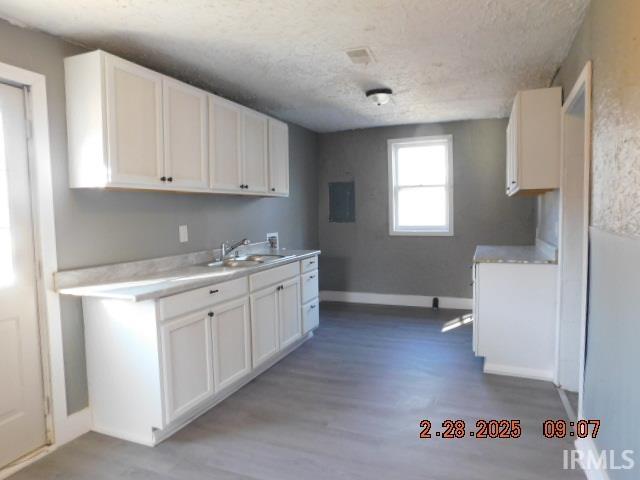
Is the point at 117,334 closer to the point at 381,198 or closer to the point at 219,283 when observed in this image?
the point at 219,283

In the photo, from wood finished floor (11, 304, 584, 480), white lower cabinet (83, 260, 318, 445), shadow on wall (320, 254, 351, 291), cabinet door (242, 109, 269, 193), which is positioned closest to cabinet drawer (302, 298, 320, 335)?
wood finished floor (11, 304, 584, 480)

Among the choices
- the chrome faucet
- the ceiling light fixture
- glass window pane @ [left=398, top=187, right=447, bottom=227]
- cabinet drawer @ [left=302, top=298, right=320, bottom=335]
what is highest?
the ceiling light fixture

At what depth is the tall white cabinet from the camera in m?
2.33

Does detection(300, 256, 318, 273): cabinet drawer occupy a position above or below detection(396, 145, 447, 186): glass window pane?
below

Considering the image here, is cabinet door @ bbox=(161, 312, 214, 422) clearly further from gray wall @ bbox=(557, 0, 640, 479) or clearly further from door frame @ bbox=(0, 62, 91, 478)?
gray wall @ bbox=(557, 0, 640, 479)

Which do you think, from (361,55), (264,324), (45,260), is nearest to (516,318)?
(264,324)

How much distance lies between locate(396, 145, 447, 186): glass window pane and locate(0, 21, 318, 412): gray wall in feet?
8.25

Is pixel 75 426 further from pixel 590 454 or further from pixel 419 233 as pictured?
pixel 419 233

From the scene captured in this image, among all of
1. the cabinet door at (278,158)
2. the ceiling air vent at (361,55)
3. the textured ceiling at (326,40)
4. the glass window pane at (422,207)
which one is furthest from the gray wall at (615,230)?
the glass window pane at (422,207)

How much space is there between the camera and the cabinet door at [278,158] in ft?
12.8

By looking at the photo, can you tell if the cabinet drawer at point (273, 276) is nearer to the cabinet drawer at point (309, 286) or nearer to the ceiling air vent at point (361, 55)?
the cabinet drawer at point (309, 286)

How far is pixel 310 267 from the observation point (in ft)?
13.5

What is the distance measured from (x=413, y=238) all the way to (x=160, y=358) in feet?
12.5

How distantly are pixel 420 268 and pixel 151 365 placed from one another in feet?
12.5
